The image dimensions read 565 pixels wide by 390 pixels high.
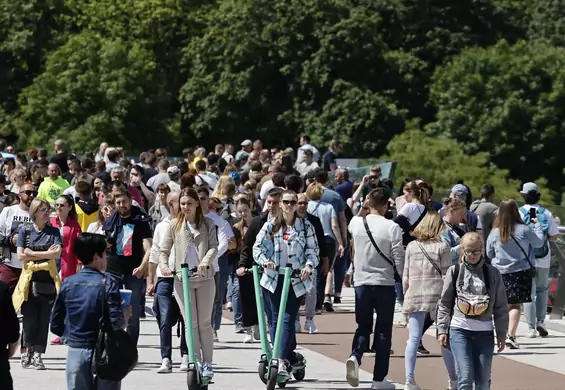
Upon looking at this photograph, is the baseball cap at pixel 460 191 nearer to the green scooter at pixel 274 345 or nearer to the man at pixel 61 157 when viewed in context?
the green scooter at pixel 274 345

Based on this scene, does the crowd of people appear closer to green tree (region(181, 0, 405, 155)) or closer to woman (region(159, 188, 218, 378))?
woman (region(159, 188, 218, 378))

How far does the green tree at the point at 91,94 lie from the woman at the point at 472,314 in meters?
47.9

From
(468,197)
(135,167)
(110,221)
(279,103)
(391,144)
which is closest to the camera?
(110,221)

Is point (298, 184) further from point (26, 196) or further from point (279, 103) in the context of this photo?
point (279, 103)

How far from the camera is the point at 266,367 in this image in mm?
12789

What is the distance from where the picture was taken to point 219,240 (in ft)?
44.8

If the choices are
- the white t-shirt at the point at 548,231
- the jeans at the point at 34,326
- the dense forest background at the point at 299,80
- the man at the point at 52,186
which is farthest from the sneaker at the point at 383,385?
the dense forest background at the point at 299,80

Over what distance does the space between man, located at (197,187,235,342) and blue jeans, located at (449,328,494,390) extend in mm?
2907

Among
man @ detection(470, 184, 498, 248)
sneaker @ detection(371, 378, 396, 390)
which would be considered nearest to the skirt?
man @ detection(470, 184, 498, 248)

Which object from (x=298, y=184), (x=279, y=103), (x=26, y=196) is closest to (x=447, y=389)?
(x=298, y=184)

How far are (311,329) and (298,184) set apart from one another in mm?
2345

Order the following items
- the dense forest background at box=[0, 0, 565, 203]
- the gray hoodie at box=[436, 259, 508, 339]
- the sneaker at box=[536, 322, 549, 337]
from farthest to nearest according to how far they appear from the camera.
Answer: the dense forest background at box=[0, 0, 565, 203] → the sneaker at box=[536, 322, 549, 337] → the gray hoodie at box=[436, 259, 508, 339]

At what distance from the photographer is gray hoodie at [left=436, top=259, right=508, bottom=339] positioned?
36.9 feet

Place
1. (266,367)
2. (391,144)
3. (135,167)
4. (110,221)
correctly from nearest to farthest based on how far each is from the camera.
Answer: (266,367) → (110,221) → (135,167) → (391,144)
